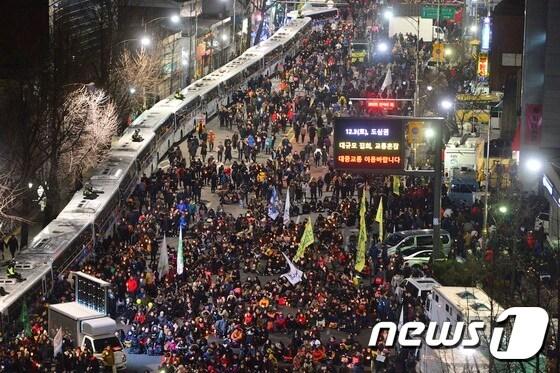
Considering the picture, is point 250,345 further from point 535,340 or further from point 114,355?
point 535,340

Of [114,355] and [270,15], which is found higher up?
[270,15]

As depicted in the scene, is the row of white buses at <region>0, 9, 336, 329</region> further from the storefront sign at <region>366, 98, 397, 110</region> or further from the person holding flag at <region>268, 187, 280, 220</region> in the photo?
the storefront sign at <region>366, 98, 397, 110</region>

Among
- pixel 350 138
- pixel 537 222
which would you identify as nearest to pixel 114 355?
pixel 350 138

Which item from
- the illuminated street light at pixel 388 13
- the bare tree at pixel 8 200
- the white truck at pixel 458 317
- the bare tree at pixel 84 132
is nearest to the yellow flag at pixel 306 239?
the white truck at pixel 458 317

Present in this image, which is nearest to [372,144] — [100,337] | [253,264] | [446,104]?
[253,264]

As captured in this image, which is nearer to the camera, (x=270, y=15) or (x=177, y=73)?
(x=177, y=73)

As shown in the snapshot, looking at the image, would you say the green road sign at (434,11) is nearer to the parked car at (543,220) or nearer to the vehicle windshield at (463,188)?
the vehicle windshield at (463,188)
